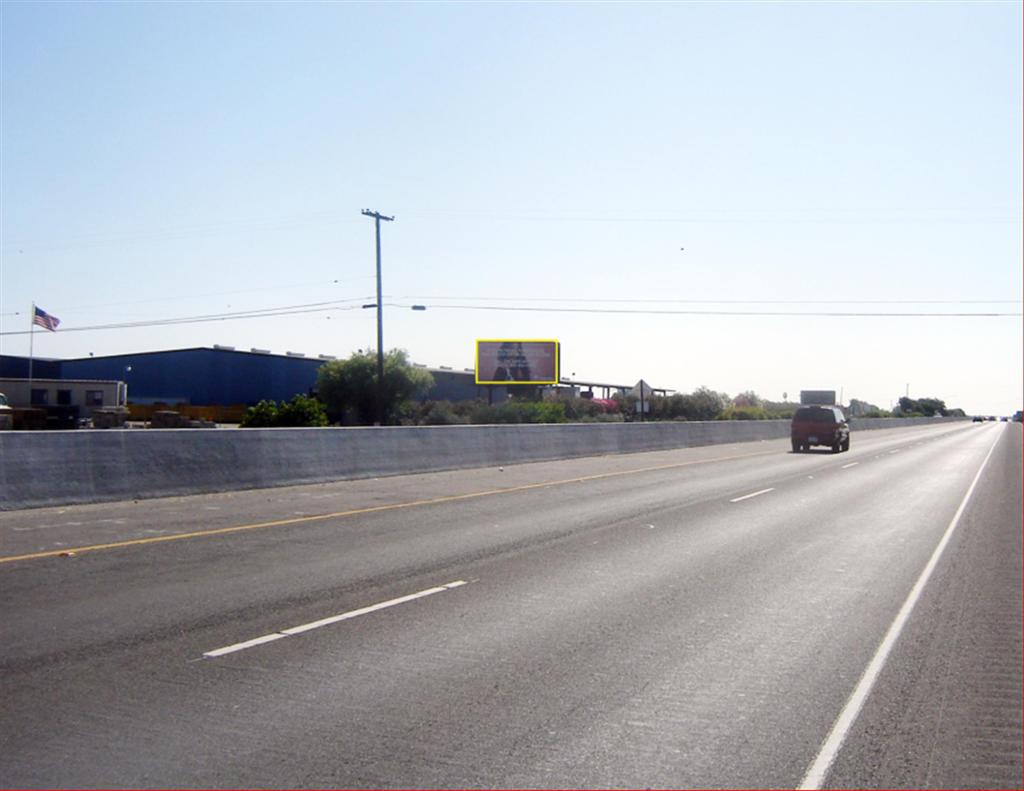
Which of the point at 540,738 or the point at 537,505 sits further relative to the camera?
the point at 537,505

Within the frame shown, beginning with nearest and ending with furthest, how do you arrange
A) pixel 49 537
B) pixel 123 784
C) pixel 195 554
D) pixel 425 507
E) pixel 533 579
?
pixel 123 784 → pixel 533 579 → pixel 195 554 → pixel 49 537 → pixel 425 507

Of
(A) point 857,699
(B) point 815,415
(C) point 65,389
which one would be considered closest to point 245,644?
(A) point 857,699

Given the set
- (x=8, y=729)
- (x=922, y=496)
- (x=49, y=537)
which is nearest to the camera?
(x=8, y=729)

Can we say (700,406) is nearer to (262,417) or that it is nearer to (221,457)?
(262,417)

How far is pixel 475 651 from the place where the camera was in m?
7.66

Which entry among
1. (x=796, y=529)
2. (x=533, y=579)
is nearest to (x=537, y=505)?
(x=796, y=529)

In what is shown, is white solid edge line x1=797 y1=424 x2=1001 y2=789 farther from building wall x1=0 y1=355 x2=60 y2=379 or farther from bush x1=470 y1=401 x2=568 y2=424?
building wall x1=0 y1=355 x2=60 y2=379

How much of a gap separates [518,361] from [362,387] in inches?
436

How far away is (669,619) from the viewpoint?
8922 millimetres

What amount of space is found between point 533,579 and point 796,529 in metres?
6.33

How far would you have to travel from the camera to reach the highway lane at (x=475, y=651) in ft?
17.7

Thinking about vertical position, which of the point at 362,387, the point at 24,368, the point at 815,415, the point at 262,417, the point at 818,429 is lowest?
the point at 818,429

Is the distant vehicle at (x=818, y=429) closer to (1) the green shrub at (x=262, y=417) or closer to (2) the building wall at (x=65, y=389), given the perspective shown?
(1) the green shrub at (x=262, y=417)

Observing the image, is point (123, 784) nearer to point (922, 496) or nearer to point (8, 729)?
point (8, 729)
